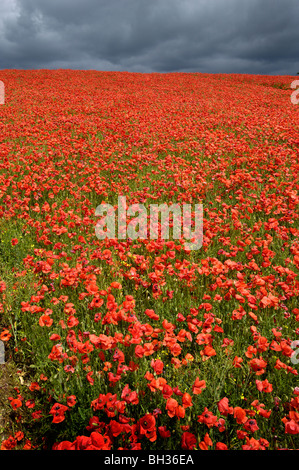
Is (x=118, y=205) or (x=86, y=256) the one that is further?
(x=118, y=205)

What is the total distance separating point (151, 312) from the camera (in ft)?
8.72

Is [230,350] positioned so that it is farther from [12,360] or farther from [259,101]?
[259,101]

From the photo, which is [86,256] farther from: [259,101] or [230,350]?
[259,101]

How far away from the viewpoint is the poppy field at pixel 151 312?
213 cm

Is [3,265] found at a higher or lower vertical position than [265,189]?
lower

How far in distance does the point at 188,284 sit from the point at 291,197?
3443 millimetres

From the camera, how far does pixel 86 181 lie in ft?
22.8

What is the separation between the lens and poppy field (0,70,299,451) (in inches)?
83.8
